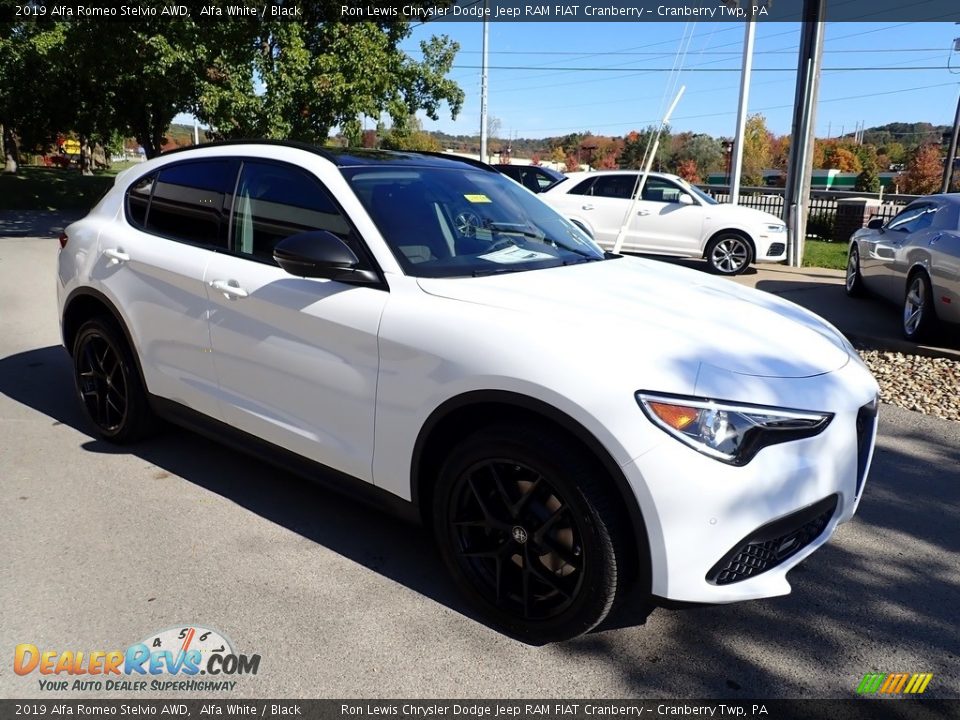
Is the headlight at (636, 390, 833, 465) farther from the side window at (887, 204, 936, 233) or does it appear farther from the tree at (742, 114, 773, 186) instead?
the tree at (742, 114, 773, 186)

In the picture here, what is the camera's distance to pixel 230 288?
138 inches

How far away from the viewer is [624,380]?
2.40m

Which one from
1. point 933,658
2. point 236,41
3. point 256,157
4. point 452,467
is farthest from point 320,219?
point 236,41

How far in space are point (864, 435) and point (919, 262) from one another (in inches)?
206

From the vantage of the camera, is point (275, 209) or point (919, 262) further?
point (919, 262)

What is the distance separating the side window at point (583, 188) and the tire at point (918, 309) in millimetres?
6616

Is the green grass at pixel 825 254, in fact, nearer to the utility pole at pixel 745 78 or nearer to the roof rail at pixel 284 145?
the utility pole at pixel 745 78

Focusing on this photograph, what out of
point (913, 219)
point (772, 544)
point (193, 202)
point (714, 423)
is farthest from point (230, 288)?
point (913, 219)

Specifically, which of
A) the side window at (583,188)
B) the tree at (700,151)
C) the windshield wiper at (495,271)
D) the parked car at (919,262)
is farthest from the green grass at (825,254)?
the tree at (700,151)

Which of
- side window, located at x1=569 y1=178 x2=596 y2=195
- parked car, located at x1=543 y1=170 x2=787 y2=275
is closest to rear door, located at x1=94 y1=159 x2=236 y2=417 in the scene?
parked car, located at x1=543 y1=170 x2=787 y2=275

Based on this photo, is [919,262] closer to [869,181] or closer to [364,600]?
[364,600]

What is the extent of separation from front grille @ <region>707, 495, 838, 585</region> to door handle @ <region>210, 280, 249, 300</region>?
2342mm

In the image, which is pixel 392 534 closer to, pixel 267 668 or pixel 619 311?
pixel 267 668

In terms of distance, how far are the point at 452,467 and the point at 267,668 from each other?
0.95 metres
